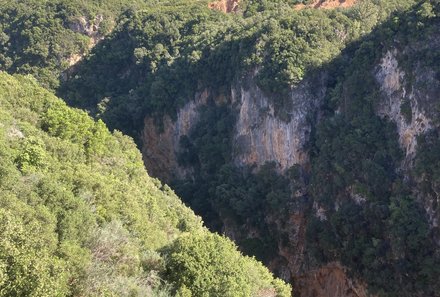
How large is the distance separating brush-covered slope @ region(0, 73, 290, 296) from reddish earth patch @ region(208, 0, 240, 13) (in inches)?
1470

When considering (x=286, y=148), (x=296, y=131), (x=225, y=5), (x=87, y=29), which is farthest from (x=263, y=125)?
(x=87, y=29)

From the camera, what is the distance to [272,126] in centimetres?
4281

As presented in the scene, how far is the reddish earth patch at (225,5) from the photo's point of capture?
6259cm

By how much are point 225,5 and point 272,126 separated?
25.5 metres

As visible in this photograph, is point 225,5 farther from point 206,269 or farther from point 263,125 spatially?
point 206,269

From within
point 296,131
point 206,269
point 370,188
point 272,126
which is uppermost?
point 272,126

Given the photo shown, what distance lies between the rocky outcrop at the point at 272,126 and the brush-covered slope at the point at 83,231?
48.7 feet

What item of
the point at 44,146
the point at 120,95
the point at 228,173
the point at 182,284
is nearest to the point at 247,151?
the point at 228,173

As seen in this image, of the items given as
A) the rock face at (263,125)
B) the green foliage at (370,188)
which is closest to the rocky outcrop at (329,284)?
the green foliage at (370,188)

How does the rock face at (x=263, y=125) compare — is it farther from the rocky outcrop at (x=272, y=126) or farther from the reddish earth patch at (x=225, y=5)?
the reddish earth patch at (x=225, y=5)

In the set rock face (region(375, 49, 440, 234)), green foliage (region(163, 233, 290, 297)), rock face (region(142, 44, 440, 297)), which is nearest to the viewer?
green foliage (region(163, 233, 290, 297))

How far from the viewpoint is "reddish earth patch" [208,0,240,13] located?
62594mm

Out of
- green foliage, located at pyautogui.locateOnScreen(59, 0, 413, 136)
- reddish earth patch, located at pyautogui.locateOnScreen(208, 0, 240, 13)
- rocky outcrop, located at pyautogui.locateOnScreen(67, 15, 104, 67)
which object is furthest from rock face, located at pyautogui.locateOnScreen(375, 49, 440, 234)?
rocky outcrop, located at pyautogui.locateOnScreen(67, 15, 104, 67)

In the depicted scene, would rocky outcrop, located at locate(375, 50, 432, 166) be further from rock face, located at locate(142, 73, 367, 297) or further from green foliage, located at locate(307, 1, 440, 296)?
rock face, located at locate(142, 73, 367, 297)
